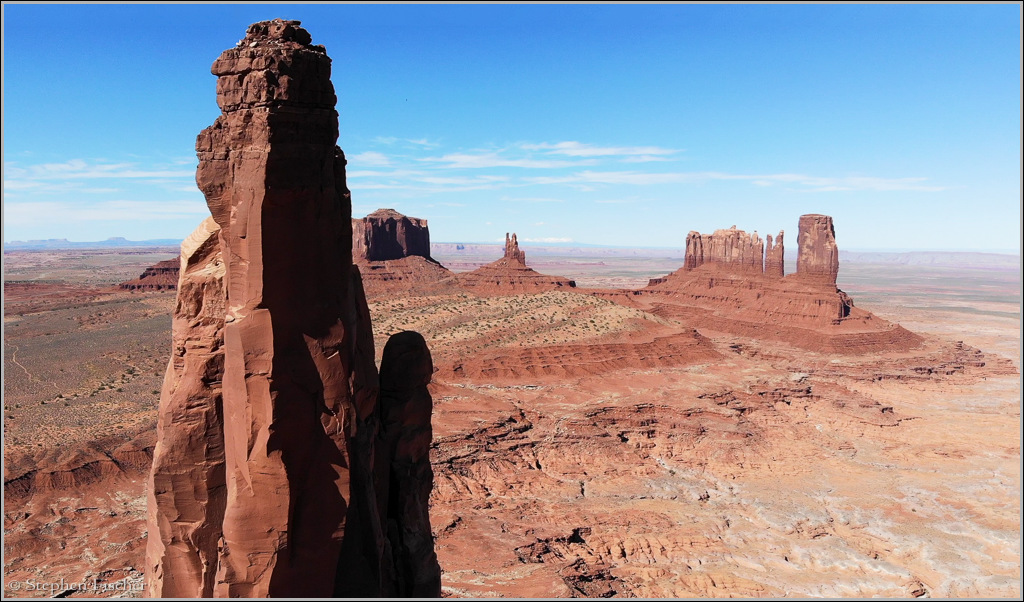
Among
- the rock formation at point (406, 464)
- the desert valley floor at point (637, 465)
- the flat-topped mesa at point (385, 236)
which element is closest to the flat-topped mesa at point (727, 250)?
the desert valley floor at point (637, 465)

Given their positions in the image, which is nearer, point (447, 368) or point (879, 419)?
point (879, 419)

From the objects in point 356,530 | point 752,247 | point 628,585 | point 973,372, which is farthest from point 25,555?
point 752,247

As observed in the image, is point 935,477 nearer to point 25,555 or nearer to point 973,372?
point 973,372

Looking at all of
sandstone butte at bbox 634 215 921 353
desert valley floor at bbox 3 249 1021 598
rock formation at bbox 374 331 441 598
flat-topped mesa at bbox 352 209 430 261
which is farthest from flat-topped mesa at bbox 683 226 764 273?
rock formation at bbox 374 331 441 598

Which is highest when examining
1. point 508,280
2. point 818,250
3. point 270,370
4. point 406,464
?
point 818,250

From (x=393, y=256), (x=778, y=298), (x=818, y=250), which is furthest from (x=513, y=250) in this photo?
(x=818, y=250)

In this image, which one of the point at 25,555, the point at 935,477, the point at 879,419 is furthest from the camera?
the point at 879,419

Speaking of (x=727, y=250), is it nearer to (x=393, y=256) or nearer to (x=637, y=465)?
(x=393, y=256)
